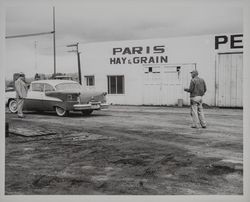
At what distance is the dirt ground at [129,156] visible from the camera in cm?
492

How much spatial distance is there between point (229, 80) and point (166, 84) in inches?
51.3

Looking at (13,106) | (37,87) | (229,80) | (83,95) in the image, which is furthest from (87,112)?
(229,80)

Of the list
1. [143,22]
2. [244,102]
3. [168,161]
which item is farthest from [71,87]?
[244,102]

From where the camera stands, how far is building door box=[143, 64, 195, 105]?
23.7 feet

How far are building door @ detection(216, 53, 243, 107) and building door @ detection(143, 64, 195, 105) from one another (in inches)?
24.0

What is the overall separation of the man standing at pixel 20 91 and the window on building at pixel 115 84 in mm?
1801

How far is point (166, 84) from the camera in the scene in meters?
7.43

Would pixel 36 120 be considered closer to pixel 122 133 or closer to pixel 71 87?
pixel 71 87

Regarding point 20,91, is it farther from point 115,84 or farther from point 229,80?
point 229,80

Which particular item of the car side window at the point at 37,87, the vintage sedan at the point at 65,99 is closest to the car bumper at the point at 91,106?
the vintage sedan at the point at 65,99

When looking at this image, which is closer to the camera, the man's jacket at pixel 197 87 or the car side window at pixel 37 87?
the man's jacket at pixel 197 87

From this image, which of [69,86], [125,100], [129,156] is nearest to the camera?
[129,156]

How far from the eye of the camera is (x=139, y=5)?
5.66m

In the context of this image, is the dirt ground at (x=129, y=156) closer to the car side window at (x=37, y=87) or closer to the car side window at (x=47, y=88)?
the car side window at (x=37, y=87)
